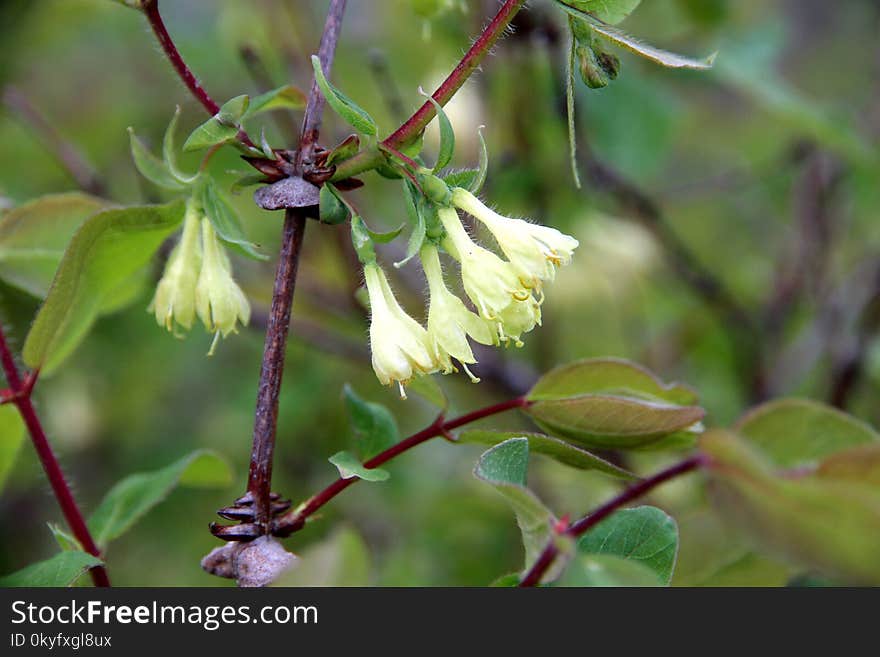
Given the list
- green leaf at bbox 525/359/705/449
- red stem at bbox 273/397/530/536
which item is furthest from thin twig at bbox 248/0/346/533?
green leaf at bbox 525/359/705/449

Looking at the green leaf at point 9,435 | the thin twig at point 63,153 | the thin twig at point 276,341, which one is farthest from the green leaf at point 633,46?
the thin twig at point 63,153

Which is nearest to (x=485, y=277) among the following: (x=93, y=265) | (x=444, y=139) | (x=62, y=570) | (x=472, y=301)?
(x=472, y=301)

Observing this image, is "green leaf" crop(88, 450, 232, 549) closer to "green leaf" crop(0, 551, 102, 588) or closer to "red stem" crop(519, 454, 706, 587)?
"green leaf" crop(0, 551, 102, 588)

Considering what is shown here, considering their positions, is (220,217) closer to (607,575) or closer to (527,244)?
(527,244)

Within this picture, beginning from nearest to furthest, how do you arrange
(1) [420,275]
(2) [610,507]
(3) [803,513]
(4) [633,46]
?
(3) [803,513]
(2) [610,507]
(4) [633,46]
(1) [420,275]

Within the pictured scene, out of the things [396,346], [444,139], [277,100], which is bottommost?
[396,346]

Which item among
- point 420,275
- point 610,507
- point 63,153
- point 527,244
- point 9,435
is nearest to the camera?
point 610,507
